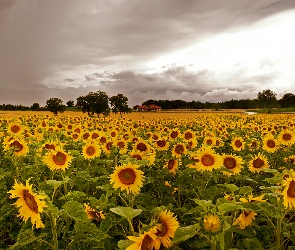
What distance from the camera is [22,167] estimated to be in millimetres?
5301

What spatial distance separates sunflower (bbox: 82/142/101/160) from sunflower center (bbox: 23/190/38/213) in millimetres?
3604

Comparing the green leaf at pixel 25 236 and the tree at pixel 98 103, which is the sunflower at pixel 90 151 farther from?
the tree at pixel 98 103

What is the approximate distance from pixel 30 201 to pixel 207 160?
2954 mm

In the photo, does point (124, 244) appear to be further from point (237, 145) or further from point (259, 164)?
point (237, 145)

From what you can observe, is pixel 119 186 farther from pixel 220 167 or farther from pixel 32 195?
pixel 220 167

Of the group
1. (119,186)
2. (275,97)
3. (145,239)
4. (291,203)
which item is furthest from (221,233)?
(275,97)

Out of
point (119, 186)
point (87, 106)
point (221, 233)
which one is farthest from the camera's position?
point (87, 106)

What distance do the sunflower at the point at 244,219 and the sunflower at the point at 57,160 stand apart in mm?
2825

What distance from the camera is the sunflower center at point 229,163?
544cm

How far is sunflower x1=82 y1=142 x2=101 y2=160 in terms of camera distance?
638cm

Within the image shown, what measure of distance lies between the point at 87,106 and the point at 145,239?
2974cm

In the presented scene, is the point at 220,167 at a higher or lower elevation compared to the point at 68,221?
higher

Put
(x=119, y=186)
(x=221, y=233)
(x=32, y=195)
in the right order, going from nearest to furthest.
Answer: (x=221, y=233) < (x=32, y=195) < (x=119, y=186)

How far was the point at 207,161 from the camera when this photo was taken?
5.00 metres
